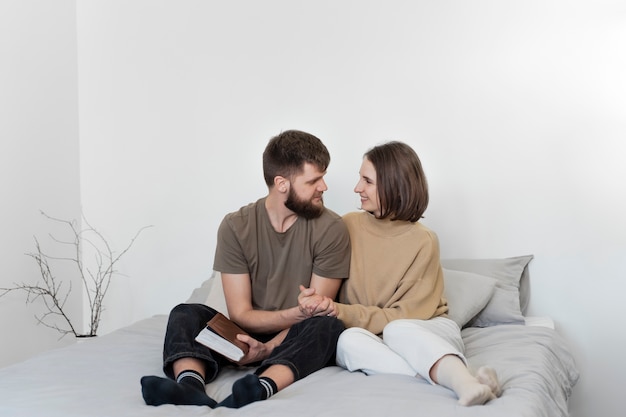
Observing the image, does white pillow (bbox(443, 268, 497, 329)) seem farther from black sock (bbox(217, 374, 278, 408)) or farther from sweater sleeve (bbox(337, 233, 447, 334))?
black sock (bbox(217, 374, 278, 408))

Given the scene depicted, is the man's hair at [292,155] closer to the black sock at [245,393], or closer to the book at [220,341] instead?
the book at [220,341]

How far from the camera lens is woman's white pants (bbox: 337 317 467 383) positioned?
1.76 meters

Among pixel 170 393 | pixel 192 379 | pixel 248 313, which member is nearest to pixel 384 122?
pixel 248 313

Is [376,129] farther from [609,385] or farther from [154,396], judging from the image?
[154,396]

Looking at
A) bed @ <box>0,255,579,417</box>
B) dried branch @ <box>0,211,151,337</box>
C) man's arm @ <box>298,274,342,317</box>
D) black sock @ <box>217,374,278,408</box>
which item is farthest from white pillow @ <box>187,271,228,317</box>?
black sock @ <box>217,374,278,408</box>

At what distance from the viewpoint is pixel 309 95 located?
3.12 m

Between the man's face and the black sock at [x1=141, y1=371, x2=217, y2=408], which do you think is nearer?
the black sock at [x1=141, y1=371, x2=217, y2=408]

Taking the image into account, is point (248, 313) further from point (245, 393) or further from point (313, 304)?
point (245, 393)

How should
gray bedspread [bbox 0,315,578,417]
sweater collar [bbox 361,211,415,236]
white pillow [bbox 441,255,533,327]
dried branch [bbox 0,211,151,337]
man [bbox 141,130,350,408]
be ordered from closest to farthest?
gray bedspread [bbox 0,315,578,417] → man [bbox 141,130,350,408] → sweater collar [bbox 361,211,415,236] → white pillow [bbox 441,255,533,327] → dried branch [bbox 0,211,151,337]

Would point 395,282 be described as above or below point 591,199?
below

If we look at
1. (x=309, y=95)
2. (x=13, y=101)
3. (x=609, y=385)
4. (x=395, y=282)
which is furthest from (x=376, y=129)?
(x=13, y=101)

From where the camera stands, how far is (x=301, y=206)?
226 centimetres

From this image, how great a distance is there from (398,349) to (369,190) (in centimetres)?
64

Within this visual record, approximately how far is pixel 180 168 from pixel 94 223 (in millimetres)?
565
